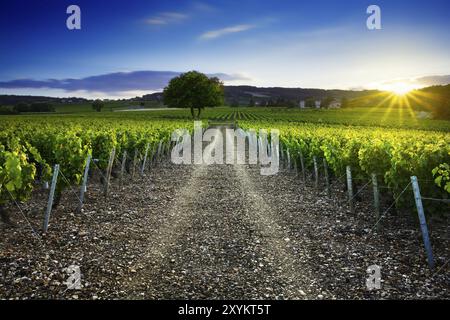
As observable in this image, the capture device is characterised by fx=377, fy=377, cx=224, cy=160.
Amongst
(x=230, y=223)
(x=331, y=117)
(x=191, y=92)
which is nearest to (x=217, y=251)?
(x=230, y=223)

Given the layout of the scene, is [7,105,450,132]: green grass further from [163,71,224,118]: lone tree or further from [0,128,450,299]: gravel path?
[0,128,450,299]: gravel path

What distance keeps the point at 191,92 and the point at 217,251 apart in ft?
280

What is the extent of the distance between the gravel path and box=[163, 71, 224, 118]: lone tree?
7960 centimetres

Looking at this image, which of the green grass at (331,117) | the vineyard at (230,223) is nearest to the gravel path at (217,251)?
the vineyard at (230,223)

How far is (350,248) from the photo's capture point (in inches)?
340

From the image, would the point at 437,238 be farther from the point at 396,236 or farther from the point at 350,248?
the point at 350,248

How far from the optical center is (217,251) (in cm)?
842

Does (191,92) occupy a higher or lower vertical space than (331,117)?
higher

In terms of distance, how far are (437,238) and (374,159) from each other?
3.80 meters

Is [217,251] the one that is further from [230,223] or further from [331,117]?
[331,117]

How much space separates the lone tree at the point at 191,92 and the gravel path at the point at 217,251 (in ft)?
261

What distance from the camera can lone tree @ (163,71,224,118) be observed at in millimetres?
91562
